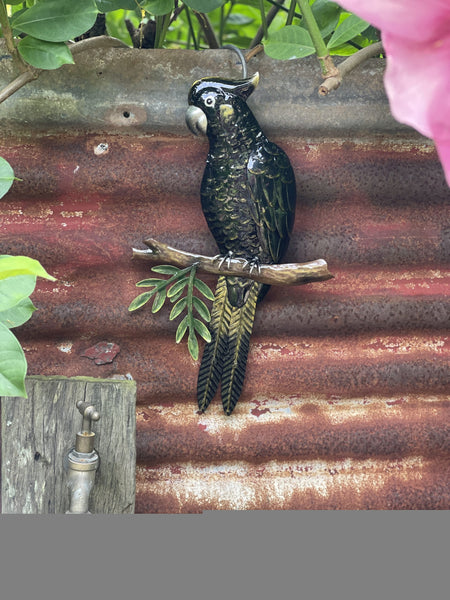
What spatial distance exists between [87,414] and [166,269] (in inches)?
5.8

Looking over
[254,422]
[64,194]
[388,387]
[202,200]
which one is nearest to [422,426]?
[388,387]

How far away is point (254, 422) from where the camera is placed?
1.81 ft

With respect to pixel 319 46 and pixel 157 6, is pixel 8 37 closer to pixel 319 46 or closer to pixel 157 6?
pixel 157 6

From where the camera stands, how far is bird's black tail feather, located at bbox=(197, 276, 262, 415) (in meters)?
0.54

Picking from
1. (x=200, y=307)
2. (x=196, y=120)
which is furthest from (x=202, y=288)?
(x=196, y=120)

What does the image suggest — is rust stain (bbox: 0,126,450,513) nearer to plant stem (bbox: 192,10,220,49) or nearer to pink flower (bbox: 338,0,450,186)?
plant stem (bbox: 192,10,220,49)

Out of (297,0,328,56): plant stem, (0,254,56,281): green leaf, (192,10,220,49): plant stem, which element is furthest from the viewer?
(192,10,220,49): plant stem

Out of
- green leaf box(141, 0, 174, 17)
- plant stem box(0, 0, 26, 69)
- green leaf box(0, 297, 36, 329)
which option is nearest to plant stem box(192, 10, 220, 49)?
green leaf box(141, 0, 174, 17)

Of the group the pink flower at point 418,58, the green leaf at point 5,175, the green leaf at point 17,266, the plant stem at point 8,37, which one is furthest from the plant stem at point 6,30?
the pink flower at point 418,58

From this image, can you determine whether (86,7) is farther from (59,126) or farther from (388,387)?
(388,387)

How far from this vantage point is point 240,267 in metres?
0.54

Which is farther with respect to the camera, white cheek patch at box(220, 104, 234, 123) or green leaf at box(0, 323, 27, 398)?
white cheek patch at box(220, 104, 234, 123)

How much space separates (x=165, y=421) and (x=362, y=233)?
252 mm

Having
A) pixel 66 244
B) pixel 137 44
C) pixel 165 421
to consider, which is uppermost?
pixel 137 44
